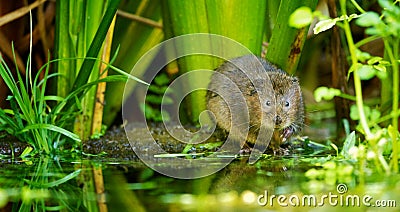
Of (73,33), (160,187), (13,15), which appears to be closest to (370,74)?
(160,187)

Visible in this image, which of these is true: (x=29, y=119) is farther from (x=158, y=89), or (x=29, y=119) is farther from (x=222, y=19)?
(x=158, y=89)

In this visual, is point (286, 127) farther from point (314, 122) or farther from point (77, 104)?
point (314, 122)

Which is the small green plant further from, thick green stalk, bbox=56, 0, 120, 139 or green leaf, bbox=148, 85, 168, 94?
green leaf, bbox=148, 85, 168, 94

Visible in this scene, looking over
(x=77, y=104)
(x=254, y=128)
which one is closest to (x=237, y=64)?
(x=254, y=128)

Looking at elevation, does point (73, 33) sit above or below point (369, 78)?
above

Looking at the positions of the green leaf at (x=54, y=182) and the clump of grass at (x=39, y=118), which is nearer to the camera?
the green leaf at (x=54, y=182)

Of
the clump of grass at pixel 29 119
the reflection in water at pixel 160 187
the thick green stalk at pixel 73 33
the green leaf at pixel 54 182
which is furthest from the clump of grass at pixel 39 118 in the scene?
the green leaf at pixel 54 182

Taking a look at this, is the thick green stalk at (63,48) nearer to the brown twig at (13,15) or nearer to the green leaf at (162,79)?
the brown twig at (13,15)
